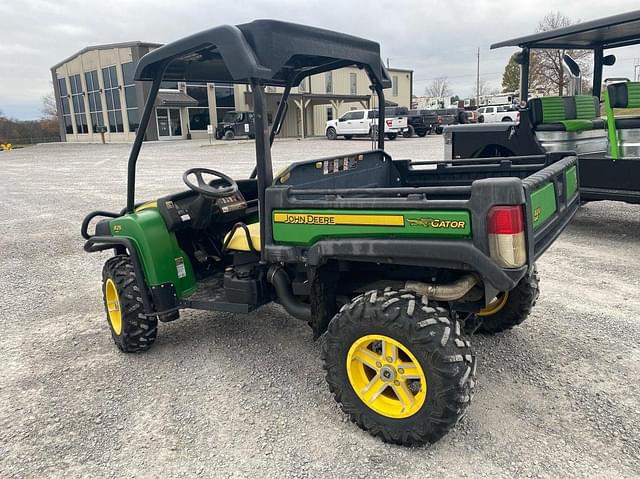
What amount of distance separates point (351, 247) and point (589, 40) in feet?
20.0

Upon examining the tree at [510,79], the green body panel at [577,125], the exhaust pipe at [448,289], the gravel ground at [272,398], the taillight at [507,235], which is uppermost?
the tree at [510,79]

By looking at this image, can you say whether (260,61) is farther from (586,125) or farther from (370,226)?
(586,125)

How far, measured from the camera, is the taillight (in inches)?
87.1

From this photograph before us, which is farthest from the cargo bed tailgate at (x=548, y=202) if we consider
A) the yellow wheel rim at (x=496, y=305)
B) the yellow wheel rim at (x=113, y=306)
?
the yellow wheel rim at (x=113, y=306)

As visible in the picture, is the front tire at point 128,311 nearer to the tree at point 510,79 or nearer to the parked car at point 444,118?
the parked car at point 444,118

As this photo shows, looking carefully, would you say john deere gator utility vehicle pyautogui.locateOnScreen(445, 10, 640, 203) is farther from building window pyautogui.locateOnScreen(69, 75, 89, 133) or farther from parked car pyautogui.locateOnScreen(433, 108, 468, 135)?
building window pyautogui.locateOnScreen(69, 75, 89, 133)

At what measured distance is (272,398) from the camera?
306cm

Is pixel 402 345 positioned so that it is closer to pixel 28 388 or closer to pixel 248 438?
pixel 248 438

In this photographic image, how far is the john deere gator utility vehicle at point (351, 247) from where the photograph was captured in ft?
7.82

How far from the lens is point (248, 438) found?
2.69 m

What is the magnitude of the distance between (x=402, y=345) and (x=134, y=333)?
6.40ft

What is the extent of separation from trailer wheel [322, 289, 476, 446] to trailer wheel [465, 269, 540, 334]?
3.19ft

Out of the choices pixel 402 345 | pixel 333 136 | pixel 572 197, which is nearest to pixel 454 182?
pixel 572 197

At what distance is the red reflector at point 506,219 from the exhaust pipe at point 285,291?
1257mm
